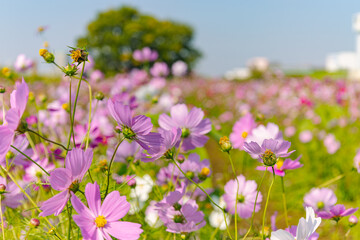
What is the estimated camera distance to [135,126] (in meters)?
0.55

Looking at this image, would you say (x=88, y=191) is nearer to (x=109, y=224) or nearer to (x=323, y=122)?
(x=109, y=224)

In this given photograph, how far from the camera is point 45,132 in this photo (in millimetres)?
1717

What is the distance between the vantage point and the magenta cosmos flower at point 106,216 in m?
0.49

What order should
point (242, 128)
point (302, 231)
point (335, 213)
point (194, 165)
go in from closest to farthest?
point (302, 231) → point (335, 213) → point (194, 165) → point (242, 128)

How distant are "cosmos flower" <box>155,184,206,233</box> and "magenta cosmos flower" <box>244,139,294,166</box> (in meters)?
0.16

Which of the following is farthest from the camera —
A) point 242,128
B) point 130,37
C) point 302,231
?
point 130,37

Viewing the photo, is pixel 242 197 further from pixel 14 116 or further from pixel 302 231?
pixel 14 116

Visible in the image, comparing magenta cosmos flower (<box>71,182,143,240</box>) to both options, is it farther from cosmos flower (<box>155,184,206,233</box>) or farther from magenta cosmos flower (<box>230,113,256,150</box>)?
magenta cosmos flower (<box>230,113,256,150</box>)

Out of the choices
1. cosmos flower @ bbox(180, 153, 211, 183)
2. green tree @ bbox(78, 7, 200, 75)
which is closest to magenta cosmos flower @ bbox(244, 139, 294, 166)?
cosmos flower @ bbox(180, 153, 211, 183)

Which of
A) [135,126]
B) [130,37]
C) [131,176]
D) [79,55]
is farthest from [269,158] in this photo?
[130,37]

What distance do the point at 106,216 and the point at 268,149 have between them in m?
0.26

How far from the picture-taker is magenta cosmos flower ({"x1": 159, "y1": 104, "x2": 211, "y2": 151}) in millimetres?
757

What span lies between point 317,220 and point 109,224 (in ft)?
0.96

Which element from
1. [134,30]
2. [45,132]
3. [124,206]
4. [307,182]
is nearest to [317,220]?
[124,206]
